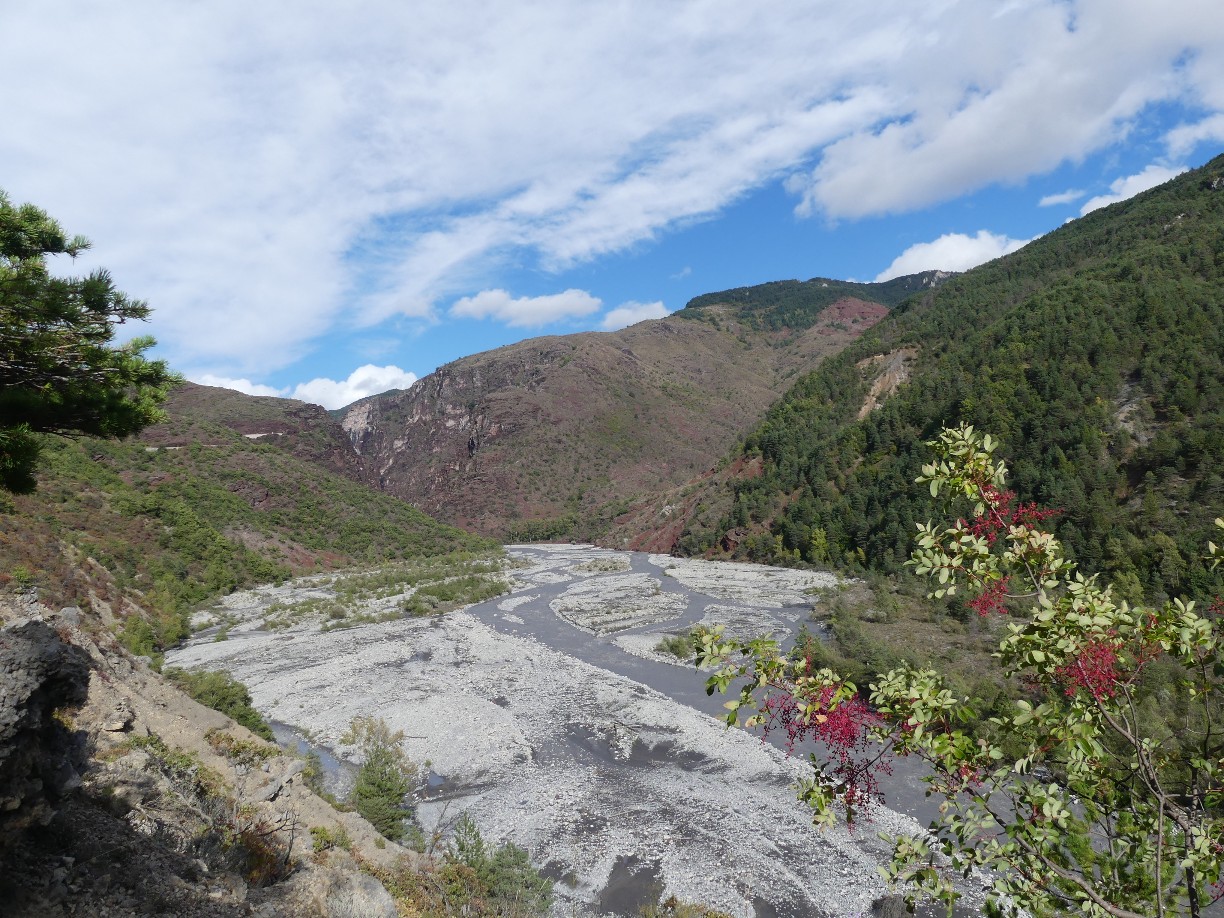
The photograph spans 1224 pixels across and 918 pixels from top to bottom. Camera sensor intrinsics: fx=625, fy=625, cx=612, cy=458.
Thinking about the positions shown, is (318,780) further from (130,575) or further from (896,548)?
(896,548)

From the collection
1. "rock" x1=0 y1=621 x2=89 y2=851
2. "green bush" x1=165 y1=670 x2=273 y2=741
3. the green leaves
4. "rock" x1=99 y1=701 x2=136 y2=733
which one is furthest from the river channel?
the green leaves

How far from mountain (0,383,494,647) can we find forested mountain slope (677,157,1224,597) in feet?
101

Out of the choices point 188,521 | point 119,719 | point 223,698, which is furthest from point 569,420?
point 119,719

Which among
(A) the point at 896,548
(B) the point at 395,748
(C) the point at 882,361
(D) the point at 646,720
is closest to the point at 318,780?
(B) the point at 395,748

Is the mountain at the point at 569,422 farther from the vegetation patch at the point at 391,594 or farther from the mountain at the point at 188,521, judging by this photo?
the vegetation patch at the point at 391,594

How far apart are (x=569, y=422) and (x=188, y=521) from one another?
89841 mm

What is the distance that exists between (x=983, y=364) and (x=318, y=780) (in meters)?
56.3

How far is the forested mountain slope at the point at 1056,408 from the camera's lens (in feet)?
103

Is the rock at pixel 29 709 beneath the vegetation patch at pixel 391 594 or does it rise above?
above

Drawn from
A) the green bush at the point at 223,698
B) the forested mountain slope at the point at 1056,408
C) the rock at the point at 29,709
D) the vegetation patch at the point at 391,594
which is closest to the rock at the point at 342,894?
the rock at the point at 29,709

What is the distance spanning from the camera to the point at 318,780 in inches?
569

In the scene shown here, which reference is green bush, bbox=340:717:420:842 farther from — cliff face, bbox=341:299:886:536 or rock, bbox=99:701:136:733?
cliff face, bbox=341:299:886:536

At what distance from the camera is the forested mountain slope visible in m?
31.5

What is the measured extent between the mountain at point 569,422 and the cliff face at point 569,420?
339 mm
